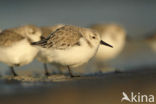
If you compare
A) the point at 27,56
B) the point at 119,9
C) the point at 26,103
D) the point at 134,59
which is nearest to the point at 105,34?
the point at 134,59

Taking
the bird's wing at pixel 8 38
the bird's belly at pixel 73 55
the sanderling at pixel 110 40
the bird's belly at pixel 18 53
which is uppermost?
the sanderling at pixel 110 40

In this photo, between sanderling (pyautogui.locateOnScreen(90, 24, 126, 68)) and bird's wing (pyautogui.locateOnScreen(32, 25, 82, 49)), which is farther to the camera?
sanderling (pyautogui.locateOnScreen(90, 24, 126, 68))

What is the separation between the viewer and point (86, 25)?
14133 mm

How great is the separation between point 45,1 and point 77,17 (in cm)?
252

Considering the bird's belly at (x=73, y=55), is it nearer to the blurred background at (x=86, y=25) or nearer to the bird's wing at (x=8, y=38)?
the blurred background at (x=86, y=25)

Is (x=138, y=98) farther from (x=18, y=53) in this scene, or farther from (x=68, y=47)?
(x=18, y=53)

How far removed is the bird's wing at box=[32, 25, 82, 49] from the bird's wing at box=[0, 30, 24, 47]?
0.60 meters

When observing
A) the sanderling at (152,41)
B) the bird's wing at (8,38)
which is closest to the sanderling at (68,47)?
the bird's wing at (8,38)

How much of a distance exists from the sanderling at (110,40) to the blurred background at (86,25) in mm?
189

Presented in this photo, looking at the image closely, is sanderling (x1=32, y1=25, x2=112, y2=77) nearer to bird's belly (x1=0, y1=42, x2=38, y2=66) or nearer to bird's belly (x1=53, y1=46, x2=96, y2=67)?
bird's belly (x1=53, y1=46, x2=96, y2=67)

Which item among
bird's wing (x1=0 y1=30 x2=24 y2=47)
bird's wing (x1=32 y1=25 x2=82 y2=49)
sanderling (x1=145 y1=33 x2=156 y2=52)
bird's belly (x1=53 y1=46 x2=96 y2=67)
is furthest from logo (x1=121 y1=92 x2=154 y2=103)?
sanderling (x1=145 y1=33 x2=156 y2=52)

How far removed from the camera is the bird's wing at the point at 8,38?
8.88 m

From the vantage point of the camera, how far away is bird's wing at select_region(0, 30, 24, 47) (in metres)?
8.88

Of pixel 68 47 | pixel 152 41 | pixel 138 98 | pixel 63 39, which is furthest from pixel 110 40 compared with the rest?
pixel 138 98
